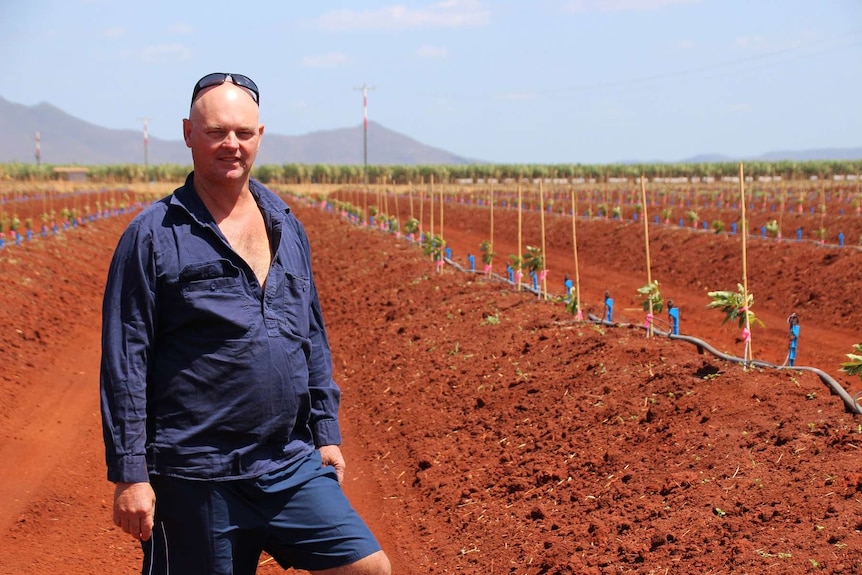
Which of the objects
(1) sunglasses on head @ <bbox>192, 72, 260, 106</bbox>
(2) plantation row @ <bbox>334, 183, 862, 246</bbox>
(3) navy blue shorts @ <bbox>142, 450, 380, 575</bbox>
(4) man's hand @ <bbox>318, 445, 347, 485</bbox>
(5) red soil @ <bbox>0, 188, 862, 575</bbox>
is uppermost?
(1) sunglasses on head @ <bbox>192, 72, 260, 106</bbox>

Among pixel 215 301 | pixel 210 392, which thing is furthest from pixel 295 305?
pixel 210 392

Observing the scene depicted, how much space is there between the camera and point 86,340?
11.8m

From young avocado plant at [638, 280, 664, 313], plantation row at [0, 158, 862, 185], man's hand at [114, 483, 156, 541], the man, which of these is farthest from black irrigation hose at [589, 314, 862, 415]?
plantation row at [0, 158, 862, 185]

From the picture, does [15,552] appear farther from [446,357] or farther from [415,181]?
[415,181]

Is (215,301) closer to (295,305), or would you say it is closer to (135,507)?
(295,305)

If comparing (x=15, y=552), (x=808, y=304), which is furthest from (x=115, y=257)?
(x=808, y=304)

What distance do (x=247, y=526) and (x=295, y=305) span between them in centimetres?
69

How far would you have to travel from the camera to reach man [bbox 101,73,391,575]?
2688 mm

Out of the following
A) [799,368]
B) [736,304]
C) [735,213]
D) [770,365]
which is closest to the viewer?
[799,368]

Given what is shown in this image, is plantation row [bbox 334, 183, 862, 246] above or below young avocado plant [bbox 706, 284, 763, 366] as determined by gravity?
above

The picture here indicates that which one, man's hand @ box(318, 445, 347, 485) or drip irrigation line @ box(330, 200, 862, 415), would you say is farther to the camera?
drip irrigation line @ box(330, 200, 862, 415)

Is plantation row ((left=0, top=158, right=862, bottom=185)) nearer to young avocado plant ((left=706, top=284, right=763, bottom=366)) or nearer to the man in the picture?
young avocado plant ((left=706, top=284, right=763, bottom=366))

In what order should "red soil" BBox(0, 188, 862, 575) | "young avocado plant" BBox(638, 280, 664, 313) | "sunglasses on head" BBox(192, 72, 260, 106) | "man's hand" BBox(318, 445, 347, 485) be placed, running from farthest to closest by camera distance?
"young avocado plant" BBox(638, 280, 664, 313), "red soil" BBox(0, 188, 862, 575), "man's hand" BBox(318, 445, 347, 485), "sunglasses on head" BBox(192, 72, 260, 106)

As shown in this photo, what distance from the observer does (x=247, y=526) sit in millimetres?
2785
